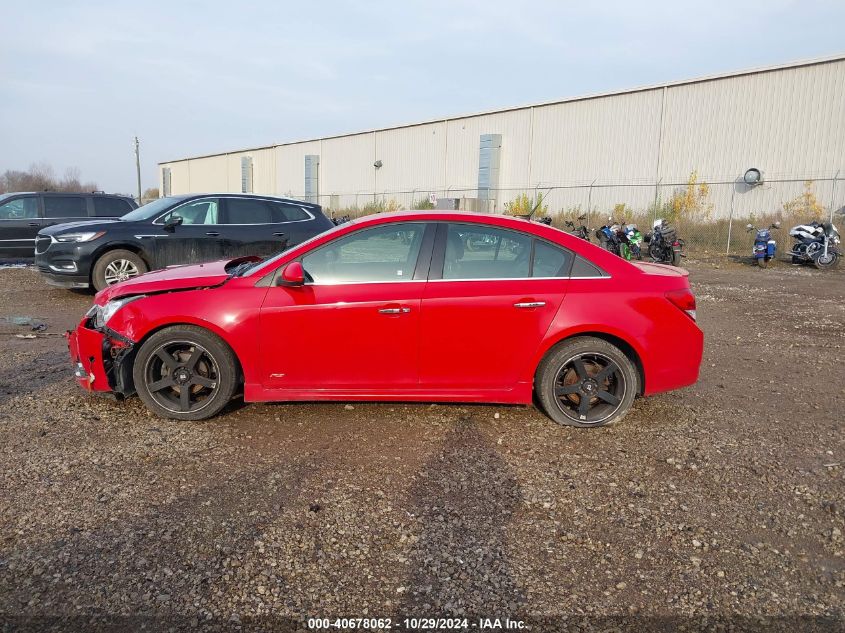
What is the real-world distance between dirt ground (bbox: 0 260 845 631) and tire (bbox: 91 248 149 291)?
444 cm

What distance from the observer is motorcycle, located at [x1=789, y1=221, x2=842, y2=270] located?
56.0ft

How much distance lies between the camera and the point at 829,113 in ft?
70.2

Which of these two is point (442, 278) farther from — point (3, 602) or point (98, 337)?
point (3, 602)

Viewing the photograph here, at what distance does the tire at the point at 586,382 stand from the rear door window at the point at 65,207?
1284 cm

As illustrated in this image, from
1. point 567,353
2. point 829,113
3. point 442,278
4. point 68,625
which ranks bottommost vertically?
point 68,625

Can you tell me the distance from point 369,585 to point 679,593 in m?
1.34

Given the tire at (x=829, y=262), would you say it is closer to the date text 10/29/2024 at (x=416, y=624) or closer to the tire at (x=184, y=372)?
the tire at (x=184, y=372)

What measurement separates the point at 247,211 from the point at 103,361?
6.11 m

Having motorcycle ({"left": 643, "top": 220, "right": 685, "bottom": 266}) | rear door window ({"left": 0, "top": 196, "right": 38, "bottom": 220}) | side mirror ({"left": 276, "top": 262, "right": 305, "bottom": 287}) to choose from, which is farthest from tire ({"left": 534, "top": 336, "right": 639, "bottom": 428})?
Result: motorcycle ({"left": 643, "top": 220, "right": 685, "bottom": 266})

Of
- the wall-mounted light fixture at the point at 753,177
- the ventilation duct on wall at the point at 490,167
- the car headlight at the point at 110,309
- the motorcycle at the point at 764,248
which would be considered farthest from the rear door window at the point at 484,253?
the ventilation duct on wall at the point at 490,167

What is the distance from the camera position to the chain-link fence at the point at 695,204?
2098 centimetres

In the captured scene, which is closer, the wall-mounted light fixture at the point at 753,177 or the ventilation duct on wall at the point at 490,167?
the wall-mounted light fixture at the point at 753,177

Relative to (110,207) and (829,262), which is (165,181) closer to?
(110,207)

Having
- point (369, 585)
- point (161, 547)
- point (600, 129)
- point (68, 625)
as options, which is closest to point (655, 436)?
point (369, 585)
